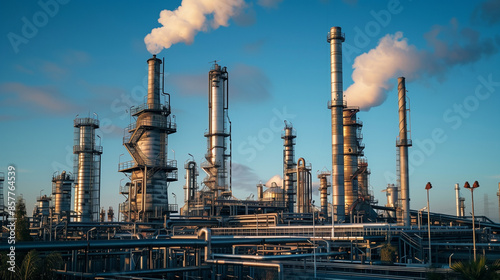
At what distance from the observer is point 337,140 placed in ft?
217

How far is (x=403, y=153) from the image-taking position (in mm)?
67312

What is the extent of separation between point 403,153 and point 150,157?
3446 cm

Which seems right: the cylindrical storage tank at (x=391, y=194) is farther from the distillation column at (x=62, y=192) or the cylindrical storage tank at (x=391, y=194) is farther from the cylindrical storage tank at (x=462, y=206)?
the distillation column at (x=62, y=192)

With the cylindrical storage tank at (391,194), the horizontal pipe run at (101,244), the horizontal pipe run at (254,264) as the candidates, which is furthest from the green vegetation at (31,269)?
the cylindrical storage tank at (391,194)

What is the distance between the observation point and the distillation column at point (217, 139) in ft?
245

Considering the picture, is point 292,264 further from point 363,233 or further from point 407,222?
point 407,222

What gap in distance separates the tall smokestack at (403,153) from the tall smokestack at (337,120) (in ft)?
28.0

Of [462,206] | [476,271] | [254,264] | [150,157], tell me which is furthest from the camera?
[462,206]

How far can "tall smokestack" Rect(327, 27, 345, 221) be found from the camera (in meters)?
65.1

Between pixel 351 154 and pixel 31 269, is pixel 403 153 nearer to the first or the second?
pixel 351 154

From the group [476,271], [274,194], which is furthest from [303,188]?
[476,271]

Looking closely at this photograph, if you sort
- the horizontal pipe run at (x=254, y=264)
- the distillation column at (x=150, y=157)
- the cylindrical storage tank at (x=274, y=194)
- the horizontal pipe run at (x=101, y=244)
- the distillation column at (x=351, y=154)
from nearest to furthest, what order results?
the horizontal pipe run at (x=101, y=244), the horizontal pipe run at (x=254, y=264), the distillation column at (x=150, y=157), the distillation column at (x=351, y=154), the cylindrical storage tank at (x=274, y=194)

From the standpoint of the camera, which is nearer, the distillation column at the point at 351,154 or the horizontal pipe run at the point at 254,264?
the horizontal pipe run at the point at 254,264

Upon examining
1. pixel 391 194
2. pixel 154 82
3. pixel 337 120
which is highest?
pixel 154 82
